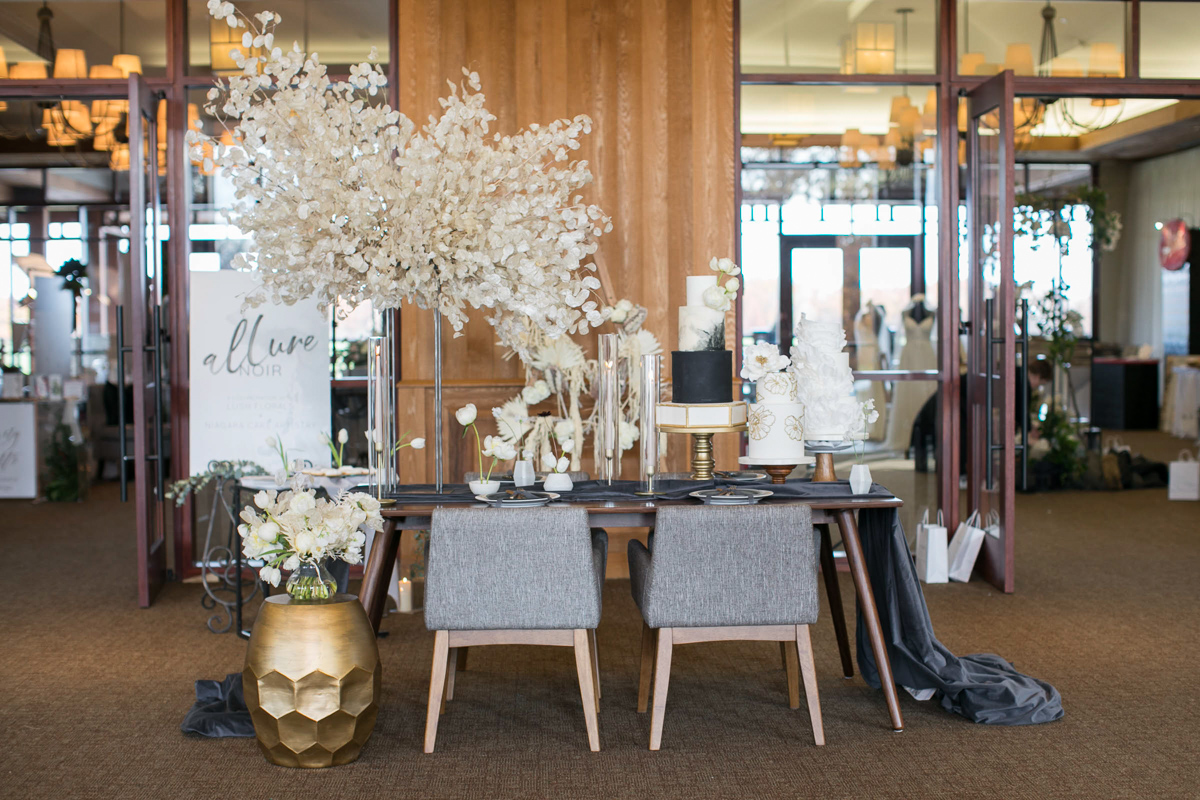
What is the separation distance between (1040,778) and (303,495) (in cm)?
208

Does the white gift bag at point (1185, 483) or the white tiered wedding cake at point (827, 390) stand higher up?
the white tiered wedding cake at point (827, 390)

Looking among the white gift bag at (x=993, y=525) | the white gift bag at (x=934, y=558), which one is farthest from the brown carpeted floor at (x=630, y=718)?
the white gift bag at (x=993, y=525)

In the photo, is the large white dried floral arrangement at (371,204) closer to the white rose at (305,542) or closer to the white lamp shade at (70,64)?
the white rose at (305,542)

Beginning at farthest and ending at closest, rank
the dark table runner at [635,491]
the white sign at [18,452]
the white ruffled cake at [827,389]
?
the white sign at [18,452], the white ruffled cake at [827,389], the dark table runner at [635,491]

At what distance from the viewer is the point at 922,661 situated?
11.3ft

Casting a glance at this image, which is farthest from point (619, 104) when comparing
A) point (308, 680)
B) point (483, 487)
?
point (308, 680)

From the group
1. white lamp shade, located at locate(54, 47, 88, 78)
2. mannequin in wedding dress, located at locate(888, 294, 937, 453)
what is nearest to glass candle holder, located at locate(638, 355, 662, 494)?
mannequin in wedding dress, located at locate(888, 294, 937, 453)

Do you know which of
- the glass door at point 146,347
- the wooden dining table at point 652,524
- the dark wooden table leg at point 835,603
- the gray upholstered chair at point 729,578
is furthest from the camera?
the glass door at point 146,347

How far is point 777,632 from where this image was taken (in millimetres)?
3086

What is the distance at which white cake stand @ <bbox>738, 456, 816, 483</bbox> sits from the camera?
3.60 meters

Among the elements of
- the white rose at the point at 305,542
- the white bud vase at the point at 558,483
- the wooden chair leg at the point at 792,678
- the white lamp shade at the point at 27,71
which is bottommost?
the wooden chair leg at the point at 792,678

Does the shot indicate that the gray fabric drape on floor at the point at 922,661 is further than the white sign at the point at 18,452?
No

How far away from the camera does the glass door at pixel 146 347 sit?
4.95m

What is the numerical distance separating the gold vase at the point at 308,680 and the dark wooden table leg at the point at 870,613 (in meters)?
1.43
